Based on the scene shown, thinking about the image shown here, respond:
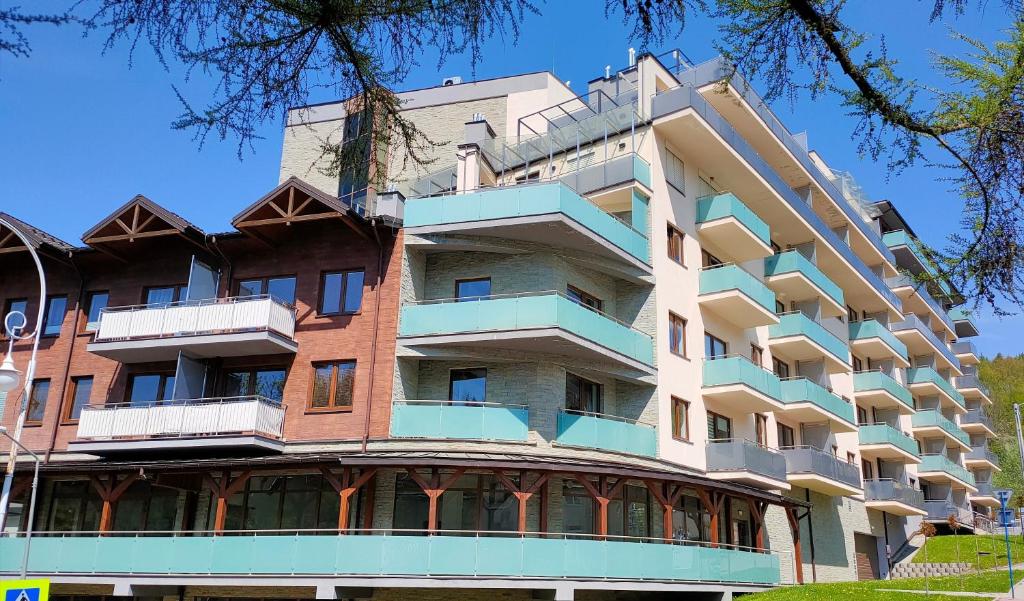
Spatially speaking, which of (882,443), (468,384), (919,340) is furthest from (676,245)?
(919,340)

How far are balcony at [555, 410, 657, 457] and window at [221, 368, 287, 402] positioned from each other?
8.64 metres

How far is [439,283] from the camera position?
27703 millimetres

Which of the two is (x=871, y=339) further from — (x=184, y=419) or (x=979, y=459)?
(x=184, y=419)

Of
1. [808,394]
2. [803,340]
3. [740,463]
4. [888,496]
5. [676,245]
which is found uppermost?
[676,245]

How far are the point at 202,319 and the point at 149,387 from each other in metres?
3.62

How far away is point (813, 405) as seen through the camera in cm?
3569

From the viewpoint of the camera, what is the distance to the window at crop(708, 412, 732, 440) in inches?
1238

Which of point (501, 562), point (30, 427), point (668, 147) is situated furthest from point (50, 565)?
point (668, 147)

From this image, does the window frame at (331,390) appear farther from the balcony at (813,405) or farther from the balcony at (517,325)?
the balcony at (813,405)

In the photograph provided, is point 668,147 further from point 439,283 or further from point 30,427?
point 30,427

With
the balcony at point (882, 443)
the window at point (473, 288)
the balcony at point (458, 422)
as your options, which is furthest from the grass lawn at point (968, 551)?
the window at point (473, 288)

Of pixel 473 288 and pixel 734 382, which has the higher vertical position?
pixel 473 288

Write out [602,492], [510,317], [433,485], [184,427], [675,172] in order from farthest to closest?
[675,172] < [184,427] < [510,317] < [602,492] < [433,485]

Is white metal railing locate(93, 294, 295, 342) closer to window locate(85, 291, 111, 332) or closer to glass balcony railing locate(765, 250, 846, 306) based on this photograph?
window locate(85, 291, 111, 332)
